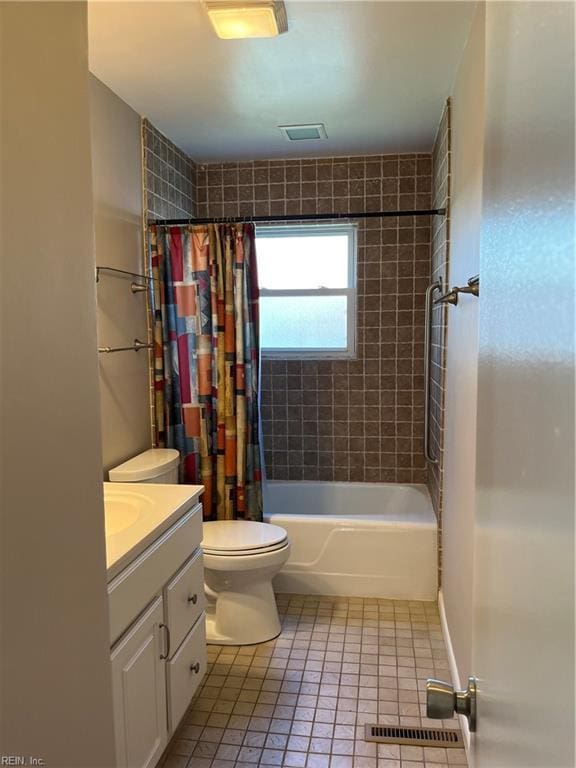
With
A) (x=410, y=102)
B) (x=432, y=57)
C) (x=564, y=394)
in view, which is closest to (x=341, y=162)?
(x=410, y=102)

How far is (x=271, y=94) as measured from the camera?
2.58m

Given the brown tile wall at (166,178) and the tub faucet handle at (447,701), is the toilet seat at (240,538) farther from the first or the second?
the tub faucet handle at (447,701)

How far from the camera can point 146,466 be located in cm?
257

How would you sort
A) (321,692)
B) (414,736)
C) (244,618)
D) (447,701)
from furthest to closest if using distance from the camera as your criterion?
(244,618), (321,692), (414,736), (447,701)

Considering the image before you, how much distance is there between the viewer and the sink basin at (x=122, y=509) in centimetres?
183

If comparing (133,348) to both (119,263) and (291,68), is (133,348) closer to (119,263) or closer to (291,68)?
(119,263)

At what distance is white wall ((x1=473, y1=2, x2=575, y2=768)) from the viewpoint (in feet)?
1.42

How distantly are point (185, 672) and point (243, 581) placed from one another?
68 cm

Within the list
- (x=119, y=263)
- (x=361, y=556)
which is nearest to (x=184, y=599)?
(x=361, y=556)

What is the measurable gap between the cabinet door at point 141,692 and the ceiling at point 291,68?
189 cm

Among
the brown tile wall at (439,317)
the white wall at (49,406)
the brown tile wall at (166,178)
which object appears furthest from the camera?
the brown tile wall at (166,178)

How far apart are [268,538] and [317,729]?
81 centimetres

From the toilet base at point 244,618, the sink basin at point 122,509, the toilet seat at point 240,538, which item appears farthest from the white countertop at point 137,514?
the toilet base at point 244,618

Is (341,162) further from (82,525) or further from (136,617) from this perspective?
(82,525)
